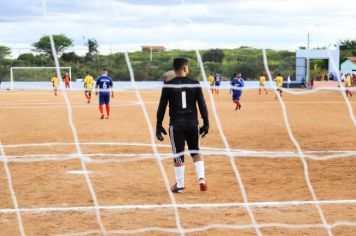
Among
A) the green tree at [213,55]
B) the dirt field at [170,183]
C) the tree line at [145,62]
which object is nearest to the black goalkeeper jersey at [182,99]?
the dirt field at [170,183]

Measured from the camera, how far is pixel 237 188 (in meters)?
7.84

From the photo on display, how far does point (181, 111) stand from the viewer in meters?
7.59

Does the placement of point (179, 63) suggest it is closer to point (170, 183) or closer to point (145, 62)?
point (170, 183)

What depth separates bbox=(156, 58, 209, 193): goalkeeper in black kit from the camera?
7531mm

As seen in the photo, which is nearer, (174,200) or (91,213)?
(91,213)

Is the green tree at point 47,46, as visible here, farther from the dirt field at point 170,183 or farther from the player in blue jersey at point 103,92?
the dirt field at point 170,183

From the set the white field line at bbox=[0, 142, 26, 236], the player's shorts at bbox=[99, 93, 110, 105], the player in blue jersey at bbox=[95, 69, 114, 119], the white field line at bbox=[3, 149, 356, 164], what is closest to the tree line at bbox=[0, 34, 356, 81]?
the player in blue jersey at bbox=[95, 69, 114, 119]

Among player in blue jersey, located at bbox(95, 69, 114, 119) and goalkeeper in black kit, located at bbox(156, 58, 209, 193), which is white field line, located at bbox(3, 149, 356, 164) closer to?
goalkeeper in black kit, located at bbox(156, 58, 209, 193)

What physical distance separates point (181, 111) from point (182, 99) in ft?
0.49

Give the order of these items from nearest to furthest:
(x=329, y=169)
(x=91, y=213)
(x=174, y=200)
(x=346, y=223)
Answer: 1. (x=346, y=223)
2. (x=91, y=213)
3. (x=174, y=200)
4. (x=329, y=169)

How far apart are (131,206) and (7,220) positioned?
1.35 m

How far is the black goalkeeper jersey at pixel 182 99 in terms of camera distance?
24.7ft

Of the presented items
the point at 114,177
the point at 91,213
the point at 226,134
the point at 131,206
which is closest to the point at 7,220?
the point at 91,213

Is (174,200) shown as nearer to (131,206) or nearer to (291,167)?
(131,206)
